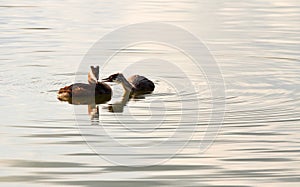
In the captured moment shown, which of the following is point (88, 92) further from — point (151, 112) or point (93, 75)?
point (151, 112)

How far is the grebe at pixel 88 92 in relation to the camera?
12484 mm

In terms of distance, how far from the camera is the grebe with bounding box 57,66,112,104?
12484 mm

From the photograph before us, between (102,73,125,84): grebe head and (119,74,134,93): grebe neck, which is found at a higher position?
(102,73,125,84): grebe head

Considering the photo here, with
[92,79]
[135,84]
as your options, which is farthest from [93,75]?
[135,84]

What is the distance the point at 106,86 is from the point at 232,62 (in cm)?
296

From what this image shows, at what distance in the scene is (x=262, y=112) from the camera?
443 inches

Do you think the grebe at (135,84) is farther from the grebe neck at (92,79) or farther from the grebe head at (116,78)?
the grebe neck at (92,79)

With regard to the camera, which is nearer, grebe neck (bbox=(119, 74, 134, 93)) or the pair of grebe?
the pair of grebe

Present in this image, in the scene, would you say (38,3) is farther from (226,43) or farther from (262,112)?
(262,112)

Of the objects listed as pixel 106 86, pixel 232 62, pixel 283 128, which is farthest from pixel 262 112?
pixel 232 62

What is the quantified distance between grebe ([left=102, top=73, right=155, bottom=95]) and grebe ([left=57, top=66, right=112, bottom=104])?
0.26 m

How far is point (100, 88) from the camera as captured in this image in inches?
509

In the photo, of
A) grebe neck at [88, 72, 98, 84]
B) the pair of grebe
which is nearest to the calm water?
the pair of grebe

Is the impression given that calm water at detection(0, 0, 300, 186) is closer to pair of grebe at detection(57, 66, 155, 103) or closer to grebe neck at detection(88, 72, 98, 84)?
pair of grebe at detection(57, 66, 155, 103)
